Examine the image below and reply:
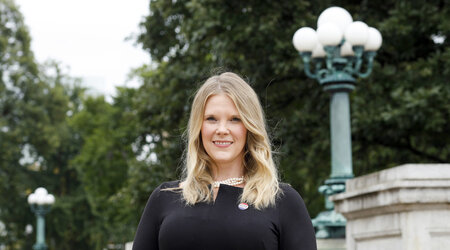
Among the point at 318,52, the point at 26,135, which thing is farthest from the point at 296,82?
the point at 26,135

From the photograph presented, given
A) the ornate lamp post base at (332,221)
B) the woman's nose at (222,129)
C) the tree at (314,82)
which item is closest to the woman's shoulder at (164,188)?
the woman's nose at (222,129)

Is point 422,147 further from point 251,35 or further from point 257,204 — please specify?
point 257,204

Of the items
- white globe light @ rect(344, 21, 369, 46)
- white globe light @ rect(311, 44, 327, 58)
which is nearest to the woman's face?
white globe light @ rect(344, 21, 369, 46)

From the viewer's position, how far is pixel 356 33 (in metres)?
10.4

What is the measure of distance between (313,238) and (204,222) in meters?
0.40

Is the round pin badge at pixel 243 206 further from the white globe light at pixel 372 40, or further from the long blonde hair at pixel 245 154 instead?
the white globe light at pixel 372 40

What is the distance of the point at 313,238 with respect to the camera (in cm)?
298

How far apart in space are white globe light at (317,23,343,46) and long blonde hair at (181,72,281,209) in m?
7.19

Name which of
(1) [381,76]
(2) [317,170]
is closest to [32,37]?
(2) [317,170]

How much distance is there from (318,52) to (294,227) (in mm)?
8149

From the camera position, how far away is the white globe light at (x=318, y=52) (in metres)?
10.9

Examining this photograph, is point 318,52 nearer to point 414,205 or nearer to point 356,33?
point 356,33

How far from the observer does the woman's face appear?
310cm

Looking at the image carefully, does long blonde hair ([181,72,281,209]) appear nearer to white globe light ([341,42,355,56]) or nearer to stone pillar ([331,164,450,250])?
stone pillar ([331,164,450,250])
